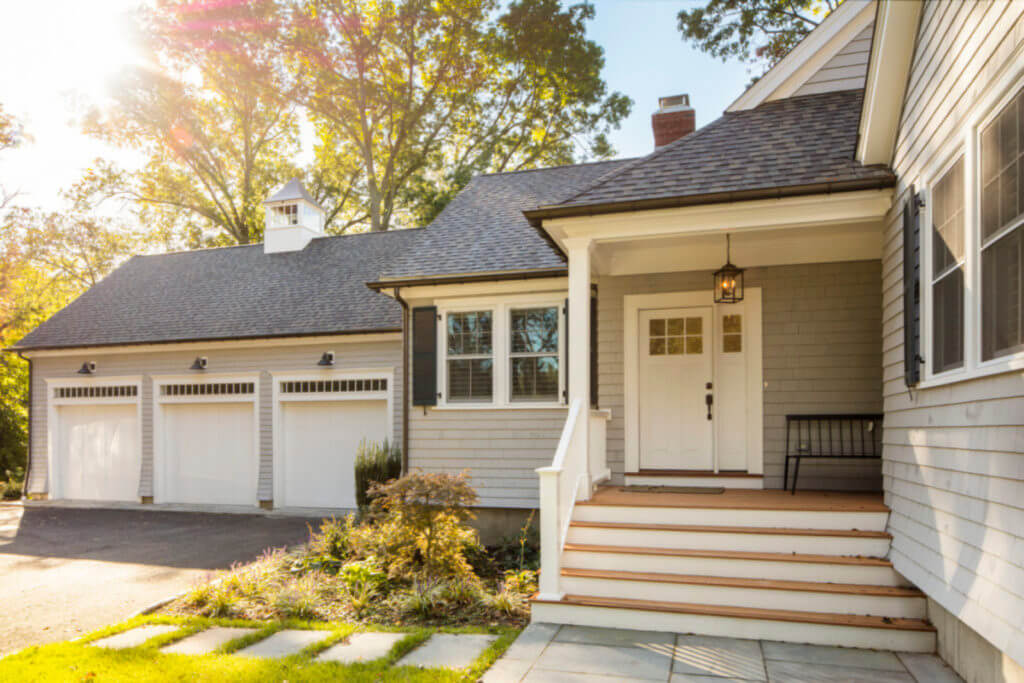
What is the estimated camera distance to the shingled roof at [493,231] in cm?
859

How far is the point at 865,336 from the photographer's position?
6.84m

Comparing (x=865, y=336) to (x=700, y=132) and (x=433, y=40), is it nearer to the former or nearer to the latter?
(x=700, y=132)

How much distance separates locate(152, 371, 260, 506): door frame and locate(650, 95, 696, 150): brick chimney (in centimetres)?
791

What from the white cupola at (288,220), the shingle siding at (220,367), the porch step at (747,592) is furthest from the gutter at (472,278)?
the white cupola at (288,220)

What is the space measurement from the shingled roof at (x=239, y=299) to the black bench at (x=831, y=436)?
20.8ft

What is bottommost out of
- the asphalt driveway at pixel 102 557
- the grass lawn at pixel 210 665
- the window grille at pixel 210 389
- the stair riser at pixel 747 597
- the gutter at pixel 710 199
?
the asphalt driveway at pixel 102 557

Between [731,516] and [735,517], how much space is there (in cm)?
3

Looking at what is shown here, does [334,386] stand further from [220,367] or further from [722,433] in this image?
[722,433]

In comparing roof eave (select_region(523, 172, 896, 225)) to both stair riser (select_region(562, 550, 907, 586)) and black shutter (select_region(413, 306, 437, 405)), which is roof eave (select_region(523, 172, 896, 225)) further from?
black shutter (select_region(413, 306, 437, 405))

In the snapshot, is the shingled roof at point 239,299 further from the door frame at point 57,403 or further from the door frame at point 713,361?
the door frame at point 713,361

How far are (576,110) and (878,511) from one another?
1825 cm

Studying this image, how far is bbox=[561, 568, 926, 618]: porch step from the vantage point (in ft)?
14.8

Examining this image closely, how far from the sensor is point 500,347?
8469mm

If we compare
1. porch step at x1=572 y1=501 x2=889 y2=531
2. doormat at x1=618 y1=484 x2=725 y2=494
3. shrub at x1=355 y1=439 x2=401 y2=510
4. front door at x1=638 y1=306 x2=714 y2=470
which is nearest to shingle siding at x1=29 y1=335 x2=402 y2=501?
shrub at x1=355 y1=439 x2=401 y2=510
